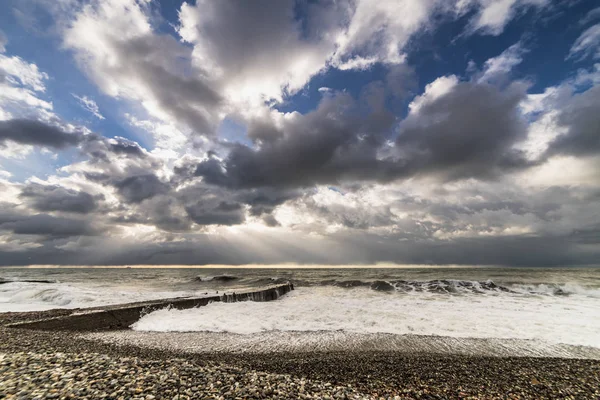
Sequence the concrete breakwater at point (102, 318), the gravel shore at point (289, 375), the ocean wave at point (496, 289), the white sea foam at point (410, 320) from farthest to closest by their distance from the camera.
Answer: the ocean wave at point (496, 289), the concrete breakwater at point (102, 318), the white sea foam at point (410, 320), the gravel shore at point (289, 375)

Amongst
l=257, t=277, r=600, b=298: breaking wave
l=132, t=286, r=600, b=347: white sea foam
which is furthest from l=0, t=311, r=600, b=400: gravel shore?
l=257, t=277, r=600, b=298: breaking wave

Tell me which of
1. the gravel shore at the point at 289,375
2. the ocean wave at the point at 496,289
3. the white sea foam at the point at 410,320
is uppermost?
the gravel shore at the point at 289,375

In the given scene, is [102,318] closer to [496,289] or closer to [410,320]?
[410,320]

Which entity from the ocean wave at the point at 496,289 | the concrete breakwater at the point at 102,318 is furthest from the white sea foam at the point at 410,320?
the ocean wave at the point at 496,289

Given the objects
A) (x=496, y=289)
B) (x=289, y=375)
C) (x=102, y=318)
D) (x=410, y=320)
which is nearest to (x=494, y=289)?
(x=496, y=289)

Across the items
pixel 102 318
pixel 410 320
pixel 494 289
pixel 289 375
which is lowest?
pixel 494 289

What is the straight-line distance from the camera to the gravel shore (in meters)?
5.70

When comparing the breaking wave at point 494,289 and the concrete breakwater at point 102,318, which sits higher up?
the concrete breakwater at point 102,318

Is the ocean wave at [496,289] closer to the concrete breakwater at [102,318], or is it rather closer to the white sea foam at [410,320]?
the white sea foam at [410,320]

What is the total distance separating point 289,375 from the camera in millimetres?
7512

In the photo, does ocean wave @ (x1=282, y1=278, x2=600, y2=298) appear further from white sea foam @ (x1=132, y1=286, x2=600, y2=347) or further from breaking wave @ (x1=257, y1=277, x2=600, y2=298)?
white sea foam @ (x1=132, y1=286, x2=600, y2=347)

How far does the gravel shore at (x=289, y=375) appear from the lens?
5.70m

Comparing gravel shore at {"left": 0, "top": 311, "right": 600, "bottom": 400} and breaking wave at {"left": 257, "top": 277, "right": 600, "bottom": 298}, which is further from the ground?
gravel shore at {"left": 0, "top": 311, "right": 600, "bottom": 400}

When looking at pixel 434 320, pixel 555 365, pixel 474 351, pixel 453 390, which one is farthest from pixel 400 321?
pixel 453 390
